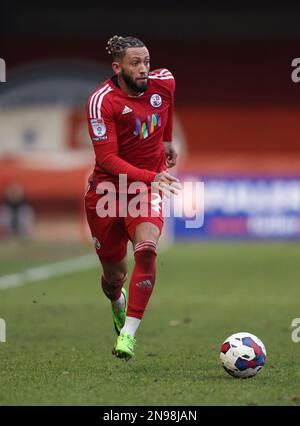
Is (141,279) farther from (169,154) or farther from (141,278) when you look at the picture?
(169,154)

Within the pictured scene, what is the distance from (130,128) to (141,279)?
3.76 feet

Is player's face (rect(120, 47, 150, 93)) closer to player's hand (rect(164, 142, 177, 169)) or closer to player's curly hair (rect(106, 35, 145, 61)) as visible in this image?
player's curly hair (rect(106, 35, 145, 61))

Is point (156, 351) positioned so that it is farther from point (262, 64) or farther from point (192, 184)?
point (262, 64)

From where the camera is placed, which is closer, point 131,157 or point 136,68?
point 136,68

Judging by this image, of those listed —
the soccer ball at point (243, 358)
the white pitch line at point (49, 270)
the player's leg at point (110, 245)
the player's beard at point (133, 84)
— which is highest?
the player's beard at point (133, 84)

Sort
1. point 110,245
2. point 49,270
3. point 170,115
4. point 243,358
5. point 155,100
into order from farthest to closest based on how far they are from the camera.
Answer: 1. point 49,270
2. point 170,115
3. point 110,245
4. point 155,100
5. point 243,358

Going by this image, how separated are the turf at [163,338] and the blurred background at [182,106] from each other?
4.87 m

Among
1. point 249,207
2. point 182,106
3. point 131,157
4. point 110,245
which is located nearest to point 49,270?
point 249,207

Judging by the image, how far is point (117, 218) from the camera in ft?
26.0

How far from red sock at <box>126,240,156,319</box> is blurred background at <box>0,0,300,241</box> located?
1467 centimetres

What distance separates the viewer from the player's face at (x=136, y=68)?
7.63 meters

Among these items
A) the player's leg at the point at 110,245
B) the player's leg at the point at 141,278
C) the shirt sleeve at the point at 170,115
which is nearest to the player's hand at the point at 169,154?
the shirt sleeve at the point at 170,115

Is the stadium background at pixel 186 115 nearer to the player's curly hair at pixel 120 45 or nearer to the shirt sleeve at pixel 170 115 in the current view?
the shirt sleeve at pixel 170 115

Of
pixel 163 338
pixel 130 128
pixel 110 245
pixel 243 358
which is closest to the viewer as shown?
pixel 243 358
